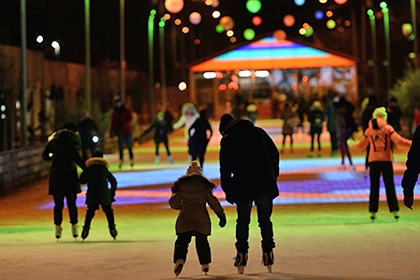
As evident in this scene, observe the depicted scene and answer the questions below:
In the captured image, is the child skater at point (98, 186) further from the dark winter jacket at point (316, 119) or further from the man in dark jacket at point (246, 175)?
the dark winter jacket at point (316, 119)

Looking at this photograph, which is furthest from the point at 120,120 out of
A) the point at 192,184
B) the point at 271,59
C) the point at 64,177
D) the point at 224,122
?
the point at 271,59

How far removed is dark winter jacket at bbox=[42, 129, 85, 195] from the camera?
50.2 ft

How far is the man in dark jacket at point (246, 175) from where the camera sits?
11484 mm

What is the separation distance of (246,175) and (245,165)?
0.10 metres

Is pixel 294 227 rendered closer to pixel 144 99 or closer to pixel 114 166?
pixel 114 166

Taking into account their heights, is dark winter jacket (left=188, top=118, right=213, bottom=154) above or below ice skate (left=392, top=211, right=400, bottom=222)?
above

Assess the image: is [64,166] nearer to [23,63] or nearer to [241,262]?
[241,262]

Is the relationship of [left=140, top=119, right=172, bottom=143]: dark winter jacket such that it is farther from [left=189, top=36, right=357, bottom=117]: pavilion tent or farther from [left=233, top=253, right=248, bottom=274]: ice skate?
[left=189, top=36, right=357, bottom=117]: pavilion tent

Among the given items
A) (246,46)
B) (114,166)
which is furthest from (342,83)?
(114,166)

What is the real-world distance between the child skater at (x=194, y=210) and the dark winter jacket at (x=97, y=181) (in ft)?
11.4

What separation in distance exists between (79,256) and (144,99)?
65.2 m

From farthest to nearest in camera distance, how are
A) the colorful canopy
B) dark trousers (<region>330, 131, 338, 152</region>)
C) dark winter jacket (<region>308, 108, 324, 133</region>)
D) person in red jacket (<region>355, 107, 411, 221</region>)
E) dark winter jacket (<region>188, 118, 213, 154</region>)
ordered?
the colorful canopy
dark winter jacket (<region>308, 108, 324, 133</region>)
dark trousers (<region>330, 131, 338, 152</region>)
dark winter jacket (<region>188, 118, 213, 154</region>)
person in red jacket (<region>355, 107, 411, 221</region>)

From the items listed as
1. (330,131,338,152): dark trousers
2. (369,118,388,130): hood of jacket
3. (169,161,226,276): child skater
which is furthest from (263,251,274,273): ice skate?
(330,131,338,152): dark trousers

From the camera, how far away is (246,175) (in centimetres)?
1150
